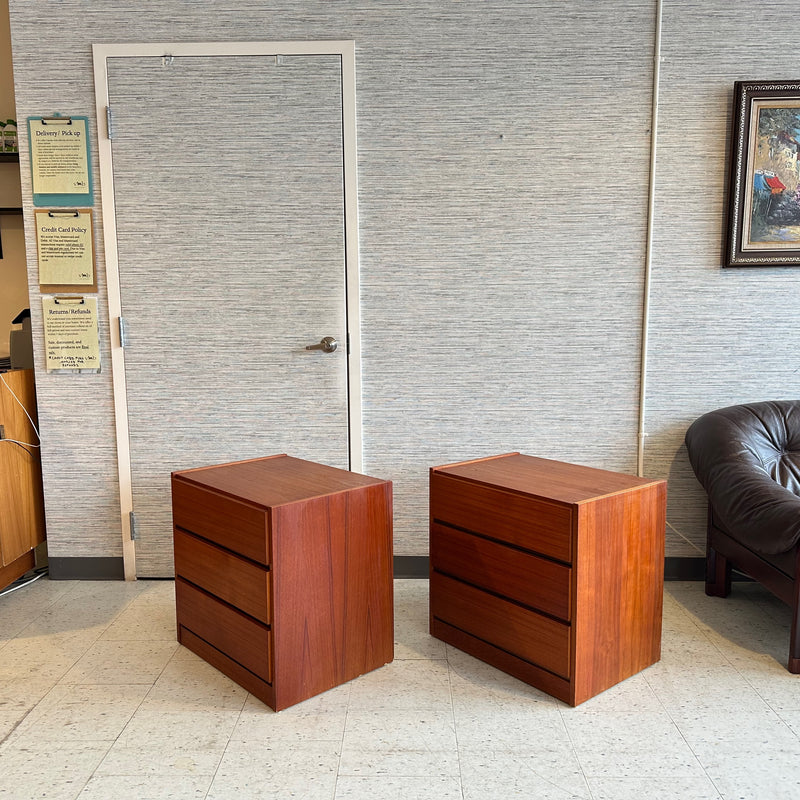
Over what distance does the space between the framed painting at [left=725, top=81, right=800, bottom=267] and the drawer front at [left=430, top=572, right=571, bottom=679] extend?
1701mm

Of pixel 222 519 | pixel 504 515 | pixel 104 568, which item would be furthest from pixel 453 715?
pixel 104 568

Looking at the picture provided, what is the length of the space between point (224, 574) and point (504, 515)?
89cm

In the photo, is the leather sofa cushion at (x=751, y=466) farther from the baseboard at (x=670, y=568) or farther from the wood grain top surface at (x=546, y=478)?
the wood grain top surface at (x=546, y=478)

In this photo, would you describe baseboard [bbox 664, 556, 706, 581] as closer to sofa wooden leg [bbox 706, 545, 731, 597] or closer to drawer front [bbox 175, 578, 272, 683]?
sofa wooden leg [bbox 706, 545, 731, 597]

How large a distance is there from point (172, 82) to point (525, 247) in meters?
1.55

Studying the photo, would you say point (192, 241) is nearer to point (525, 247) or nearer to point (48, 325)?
point (48, 325)

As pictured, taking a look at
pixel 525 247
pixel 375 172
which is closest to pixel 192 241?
pixel 375 172

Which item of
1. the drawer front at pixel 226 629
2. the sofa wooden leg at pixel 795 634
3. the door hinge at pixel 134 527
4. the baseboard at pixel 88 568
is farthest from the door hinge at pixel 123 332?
the sofa wooden leg at pixel 795 634

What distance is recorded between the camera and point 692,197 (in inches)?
112

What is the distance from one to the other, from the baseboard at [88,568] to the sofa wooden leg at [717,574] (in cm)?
247

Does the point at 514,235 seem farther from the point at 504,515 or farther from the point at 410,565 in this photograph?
the point at 410,565

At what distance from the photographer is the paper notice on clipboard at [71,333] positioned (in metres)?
2.92

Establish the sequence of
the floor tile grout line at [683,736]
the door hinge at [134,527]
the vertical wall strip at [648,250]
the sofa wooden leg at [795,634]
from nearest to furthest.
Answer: the floor tile grout line at [683,736] → the sofa wooden leg at [795,634] → the vertical wall strip at [648,250] → the door hinge at [134,527]

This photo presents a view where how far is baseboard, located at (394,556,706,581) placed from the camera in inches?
119
